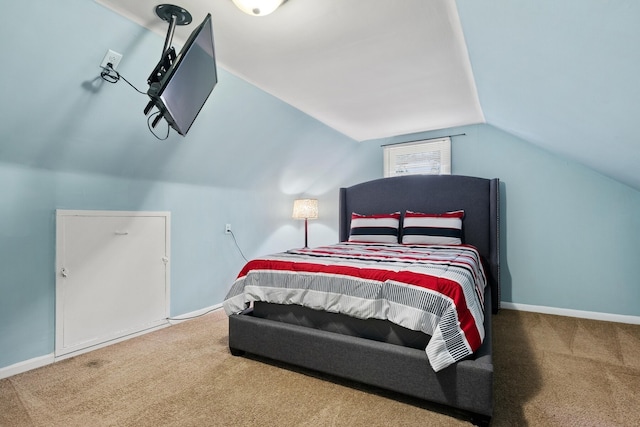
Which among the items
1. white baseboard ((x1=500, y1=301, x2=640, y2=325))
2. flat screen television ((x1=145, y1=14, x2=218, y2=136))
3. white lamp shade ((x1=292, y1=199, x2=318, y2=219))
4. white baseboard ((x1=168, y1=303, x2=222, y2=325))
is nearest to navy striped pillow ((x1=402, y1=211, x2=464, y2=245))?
white baseboard ((x1=500, y1=301, x2=640, y2=325))

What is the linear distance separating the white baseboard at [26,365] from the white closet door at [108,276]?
6 centimetres

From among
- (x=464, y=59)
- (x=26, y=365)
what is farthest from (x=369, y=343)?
(x=26, y=365)

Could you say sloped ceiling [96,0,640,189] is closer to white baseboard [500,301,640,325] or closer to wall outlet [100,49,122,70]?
wall outlet [100,49,122,70]

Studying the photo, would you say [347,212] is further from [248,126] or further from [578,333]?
[578,333]

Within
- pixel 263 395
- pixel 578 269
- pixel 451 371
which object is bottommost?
pixel 263 395

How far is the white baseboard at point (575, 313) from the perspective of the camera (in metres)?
3.01

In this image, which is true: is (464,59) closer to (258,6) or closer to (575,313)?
(258,6)

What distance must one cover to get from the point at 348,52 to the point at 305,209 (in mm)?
2512

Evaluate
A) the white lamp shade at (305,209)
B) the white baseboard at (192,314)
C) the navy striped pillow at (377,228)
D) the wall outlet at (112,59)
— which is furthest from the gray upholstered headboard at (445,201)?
the wall outlet at (112,59)

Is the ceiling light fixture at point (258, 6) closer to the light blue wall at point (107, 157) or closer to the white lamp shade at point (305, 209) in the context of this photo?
the light blue wall at point (107, 157)

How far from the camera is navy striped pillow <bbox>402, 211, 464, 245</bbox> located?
3.39 meters

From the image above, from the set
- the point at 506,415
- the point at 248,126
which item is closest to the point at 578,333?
the point at 506,415

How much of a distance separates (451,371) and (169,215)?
267cm

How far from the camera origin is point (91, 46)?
1.85 meters
